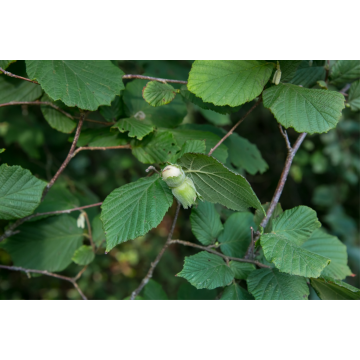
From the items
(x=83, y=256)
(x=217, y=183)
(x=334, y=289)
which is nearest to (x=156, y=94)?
(x=217, y=183)

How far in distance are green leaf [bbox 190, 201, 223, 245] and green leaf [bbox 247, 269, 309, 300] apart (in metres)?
0.22

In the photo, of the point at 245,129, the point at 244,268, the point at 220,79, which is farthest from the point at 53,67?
the point at 245,129

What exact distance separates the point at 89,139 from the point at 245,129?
2789mm

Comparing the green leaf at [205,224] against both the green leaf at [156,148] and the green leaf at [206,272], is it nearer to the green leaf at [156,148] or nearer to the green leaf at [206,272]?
the green leaf at [206,272]

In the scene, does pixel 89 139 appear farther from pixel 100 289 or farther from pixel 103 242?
pixel 100 289

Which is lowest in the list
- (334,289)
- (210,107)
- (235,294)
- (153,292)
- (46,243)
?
(153,292)

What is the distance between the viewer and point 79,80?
1.05 meters

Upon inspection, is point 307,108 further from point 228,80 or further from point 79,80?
point 79,80

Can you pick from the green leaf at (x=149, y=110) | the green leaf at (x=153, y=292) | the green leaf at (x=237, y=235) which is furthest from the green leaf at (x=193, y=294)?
the green leaf at (x=149, y=110)

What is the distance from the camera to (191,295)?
1376 millimetres

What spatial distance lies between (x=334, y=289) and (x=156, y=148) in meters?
0.75

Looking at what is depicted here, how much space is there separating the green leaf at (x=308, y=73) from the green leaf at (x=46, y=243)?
1135mm

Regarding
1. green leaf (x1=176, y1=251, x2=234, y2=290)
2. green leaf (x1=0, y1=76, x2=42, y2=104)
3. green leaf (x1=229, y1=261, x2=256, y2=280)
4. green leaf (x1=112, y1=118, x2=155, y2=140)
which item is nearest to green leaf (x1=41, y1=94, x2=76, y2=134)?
green leaf (x1=0, y1=76, x2=42, y2=104)

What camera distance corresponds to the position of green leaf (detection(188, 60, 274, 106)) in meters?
0.93
